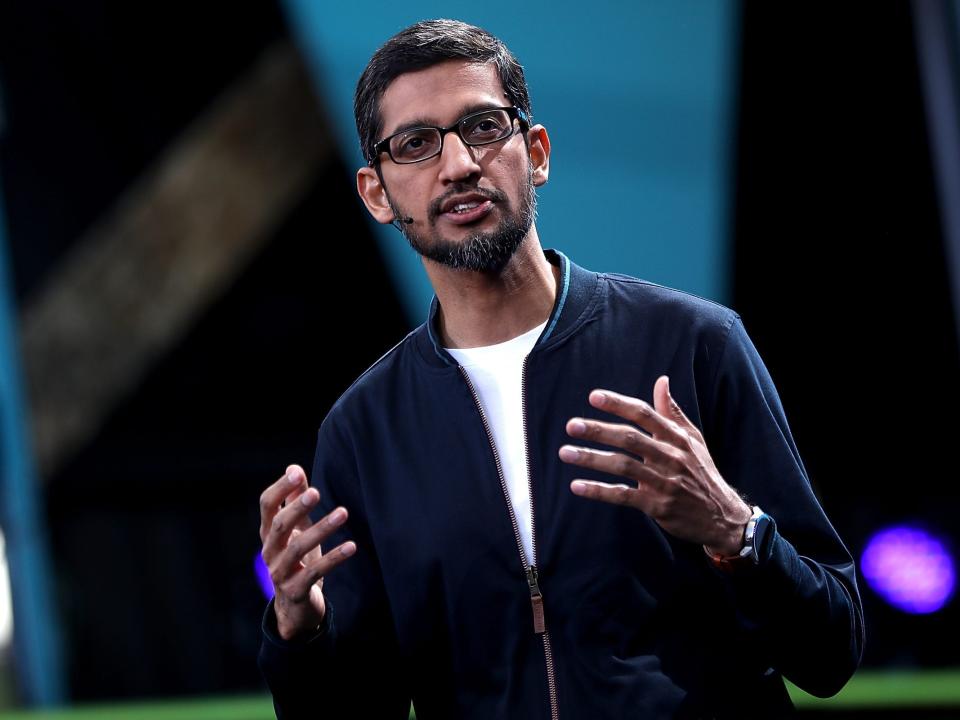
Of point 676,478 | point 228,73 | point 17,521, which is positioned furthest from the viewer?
point 228,73

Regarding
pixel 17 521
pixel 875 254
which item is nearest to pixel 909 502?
pixel 875 254

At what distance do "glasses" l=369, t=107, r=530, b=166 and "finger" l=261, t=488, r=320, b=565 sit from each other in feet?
1.57

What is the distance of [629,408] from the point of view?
1307mm

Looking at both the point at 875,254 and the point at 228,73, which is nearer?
the point at 875,254

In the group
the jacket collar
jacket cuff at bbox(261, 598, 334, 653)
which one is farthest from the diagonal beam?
jacket cuff at bbox(261, 598, 334, 653)

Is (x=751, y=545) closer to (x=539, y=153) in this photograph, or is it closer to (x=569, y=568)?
(x=569, y=568)

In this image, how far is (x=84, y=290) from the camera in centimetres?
568

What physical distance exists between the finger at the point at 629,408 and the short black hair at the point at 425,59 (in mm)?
529

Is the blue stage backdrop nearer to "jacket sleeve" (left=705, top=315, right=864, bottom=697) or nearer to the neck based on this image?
the neck

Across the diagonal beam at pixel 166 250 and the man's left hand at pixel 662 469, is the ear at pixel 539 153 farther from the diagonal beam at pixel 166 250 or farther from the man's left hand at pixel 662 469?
the diagonal beam at pixel 166 250

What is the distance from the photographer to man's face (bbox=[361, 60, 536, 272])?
64.2 inches

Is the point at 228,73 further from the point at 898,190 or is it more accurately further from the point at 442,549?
the point at 442,549

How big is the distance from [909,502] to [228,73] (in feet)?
11.3

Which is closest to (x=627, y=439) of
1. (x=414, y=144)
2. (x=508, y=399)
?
(x=508, y=399)
